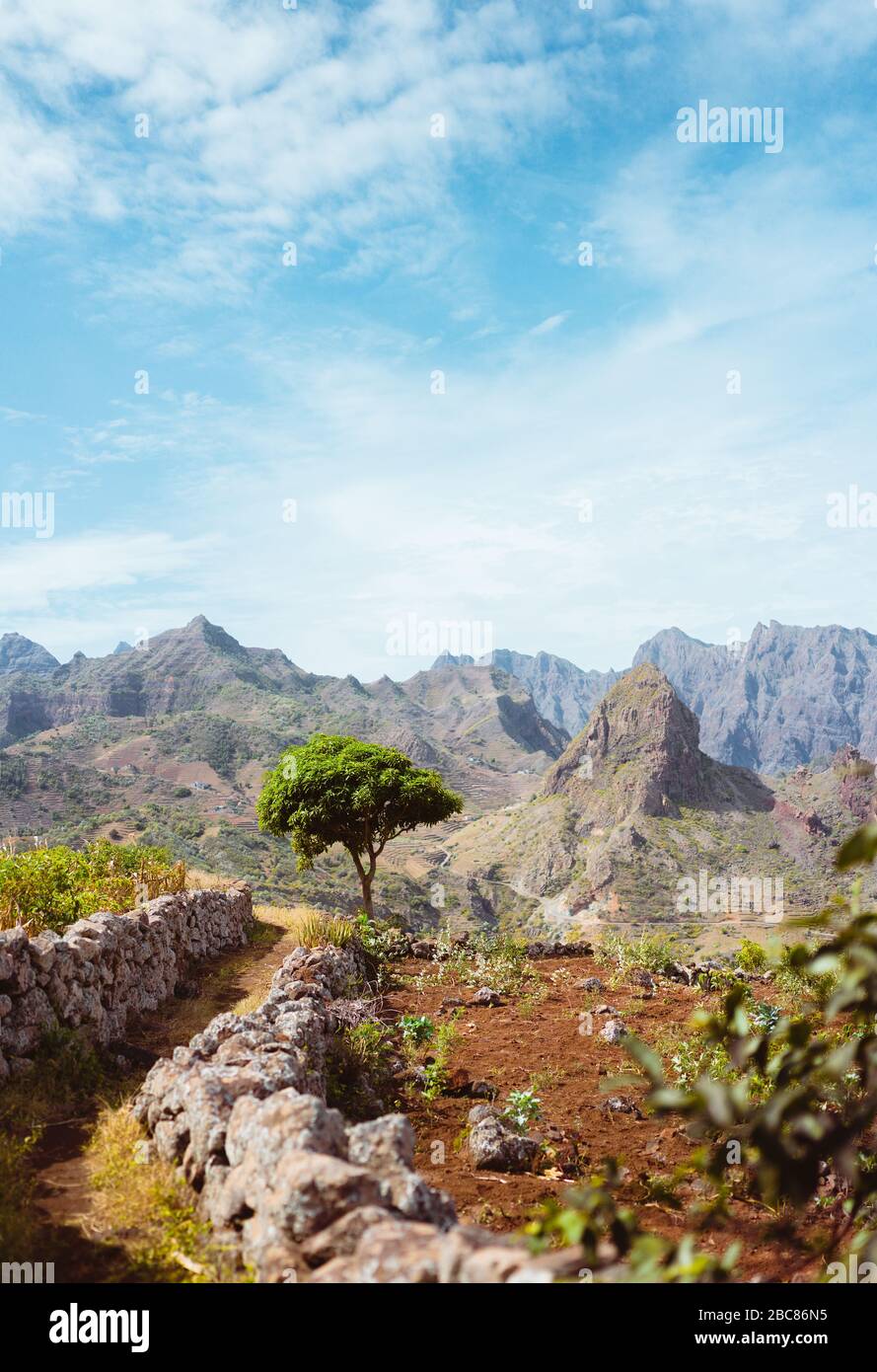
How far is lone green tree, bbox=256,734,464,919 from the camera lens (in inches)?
774

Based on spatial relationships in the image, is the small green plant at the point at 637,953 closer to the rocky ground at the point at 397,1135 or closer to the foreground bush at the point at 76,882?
the rocky ground at the point at 397,1135

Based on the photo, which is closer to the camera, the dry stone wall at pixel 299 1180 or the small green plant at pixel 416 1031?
the dry stone wall at pixel 299 1180

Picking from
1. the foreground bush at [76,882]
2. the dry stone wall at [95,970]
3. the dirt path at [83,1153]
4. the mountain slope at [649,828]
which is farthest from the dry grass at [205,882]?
the mountain slope at [649,828]

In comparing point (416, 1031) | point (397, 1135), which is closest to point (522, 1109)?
point (416, 1031)

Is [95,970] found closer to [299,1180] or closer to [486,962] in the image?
[299,1180]

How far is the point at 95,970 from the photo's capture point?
10.1 metres

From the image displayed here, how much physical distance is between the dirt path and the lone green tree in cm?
536

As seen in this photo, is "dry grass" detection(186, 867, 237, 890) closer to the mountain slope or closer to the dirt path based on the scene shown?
the dirt path

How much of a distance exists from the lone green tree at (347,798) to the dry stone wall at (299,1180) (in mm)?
11751

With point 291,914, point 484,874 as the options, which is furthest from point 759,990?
point 484,874

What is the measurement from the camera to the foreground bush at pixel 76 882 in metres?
11.8

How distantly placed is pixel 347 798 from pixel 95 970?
32.2 feet

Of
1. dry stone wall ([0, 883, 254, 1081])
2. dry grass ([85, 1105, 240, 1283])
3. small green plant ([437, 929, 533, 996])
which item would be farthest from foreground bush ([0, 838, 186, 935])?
small green plant ([437, 929, 533, 996])
